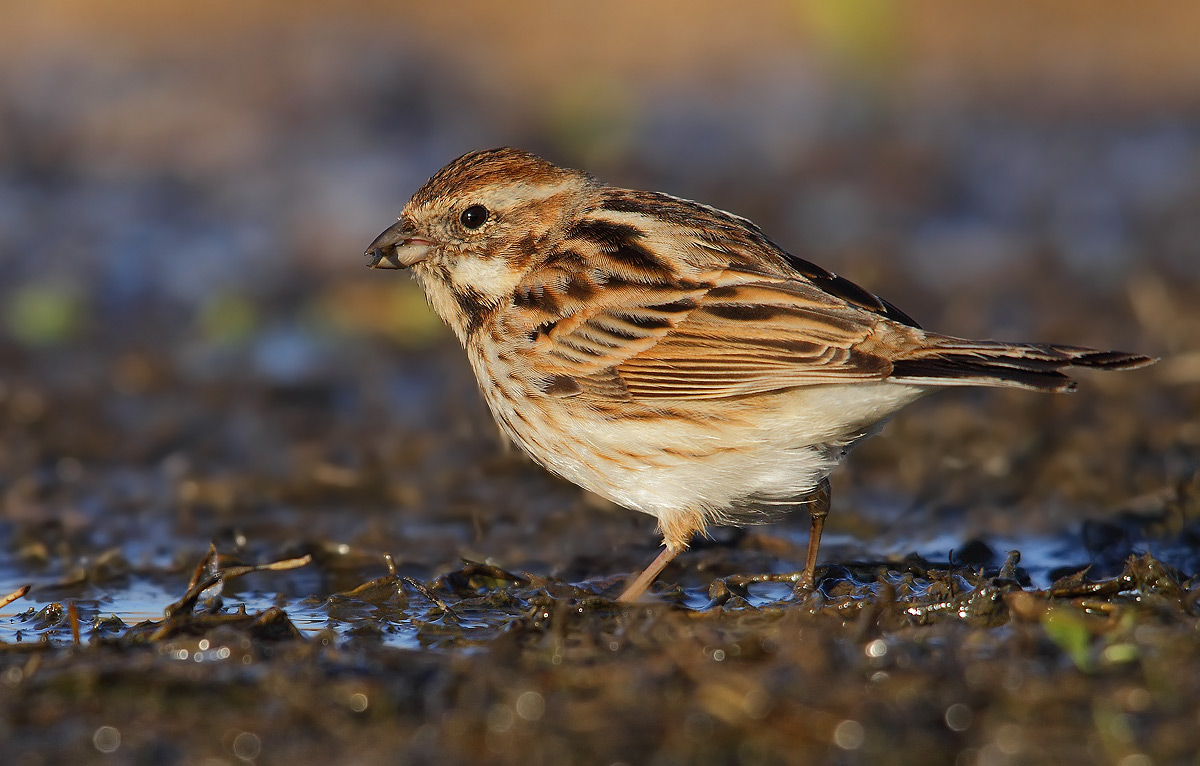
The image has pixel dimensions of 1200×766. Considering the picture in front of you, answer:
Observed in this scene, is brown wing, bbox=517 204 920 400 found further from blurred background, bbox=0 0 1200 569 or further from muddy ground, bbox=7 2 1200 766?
blurred background, bbox=0 0 1200 569

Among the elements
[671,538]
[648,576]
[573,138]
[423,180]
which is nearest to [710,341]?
[671,538]

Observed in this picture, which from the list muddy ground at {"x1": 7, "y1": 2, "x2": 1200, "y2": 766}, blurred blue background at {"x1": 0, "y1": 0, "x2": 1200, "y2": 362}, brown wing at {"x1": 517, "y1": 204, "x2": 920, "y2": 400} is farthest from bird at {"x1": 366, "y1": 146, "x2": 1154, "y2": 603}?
blurred blue background at {"x1": 0, "y1": 0, "x2": 1200, "y2": 362}

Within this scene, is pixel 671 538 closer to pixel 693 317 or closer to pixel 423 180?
pixel 693 317

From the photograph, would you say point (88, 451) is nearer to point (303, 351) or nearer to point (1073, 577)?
point (303, 351)

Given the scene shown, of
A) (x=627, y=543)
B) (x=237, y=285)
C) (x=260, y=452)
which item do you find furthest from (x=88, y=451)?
(x=627, y=543)

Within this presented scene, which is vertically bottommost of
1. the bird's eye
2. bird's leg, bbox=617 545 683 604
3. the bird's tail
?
→ bird's leg, bbox=617 545 683 604

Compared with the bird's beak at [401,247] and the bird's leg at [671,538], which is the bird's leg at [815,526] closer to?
the bird's leg at [671,538]
